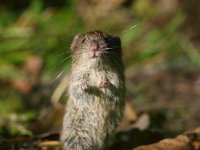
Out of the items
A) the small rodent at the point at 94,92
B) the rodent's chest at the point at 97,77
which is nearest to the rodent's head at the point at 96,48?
the small rodent at the point at 94,92

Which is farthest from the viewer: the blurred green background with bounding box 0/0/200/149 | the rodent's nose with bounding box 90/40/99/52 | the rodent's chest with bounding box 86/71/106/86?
the blurred green background with bounding box 0/0/200/149

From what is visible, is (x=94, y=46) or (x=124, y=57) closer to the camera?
(x=94, y=46)

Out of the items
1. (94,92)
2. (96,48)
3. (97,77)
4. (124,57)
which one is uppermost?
(124,57)

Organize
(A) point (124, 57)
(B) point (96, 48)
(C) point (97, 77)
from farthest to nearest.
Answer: (A) point (124, 57) → (C) point (97, 77) → (B) point (96, 48)

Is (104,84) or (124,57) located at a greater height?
(124,57)

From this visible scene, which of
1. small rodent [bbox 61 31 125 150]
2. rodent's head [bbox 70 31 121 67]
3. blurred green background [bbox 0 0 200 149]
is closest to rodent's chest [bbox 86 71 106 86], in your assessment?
small rodent [bbox 61 31 125 150]

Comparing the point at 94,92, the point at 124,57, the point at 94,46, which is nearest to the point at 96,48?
the point at 94,46

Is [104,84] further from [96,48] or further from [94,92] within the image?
[96,48]

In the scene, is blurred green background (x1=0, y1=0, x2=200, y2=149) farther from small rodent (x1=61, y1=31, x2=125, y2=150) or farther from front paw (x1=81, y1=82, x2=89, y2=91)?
front paw (x1=81, y1=82, x2=89, y2=91)

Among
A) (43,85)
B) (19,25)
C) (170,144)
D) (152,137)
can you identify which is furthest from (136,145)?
(19,25)
